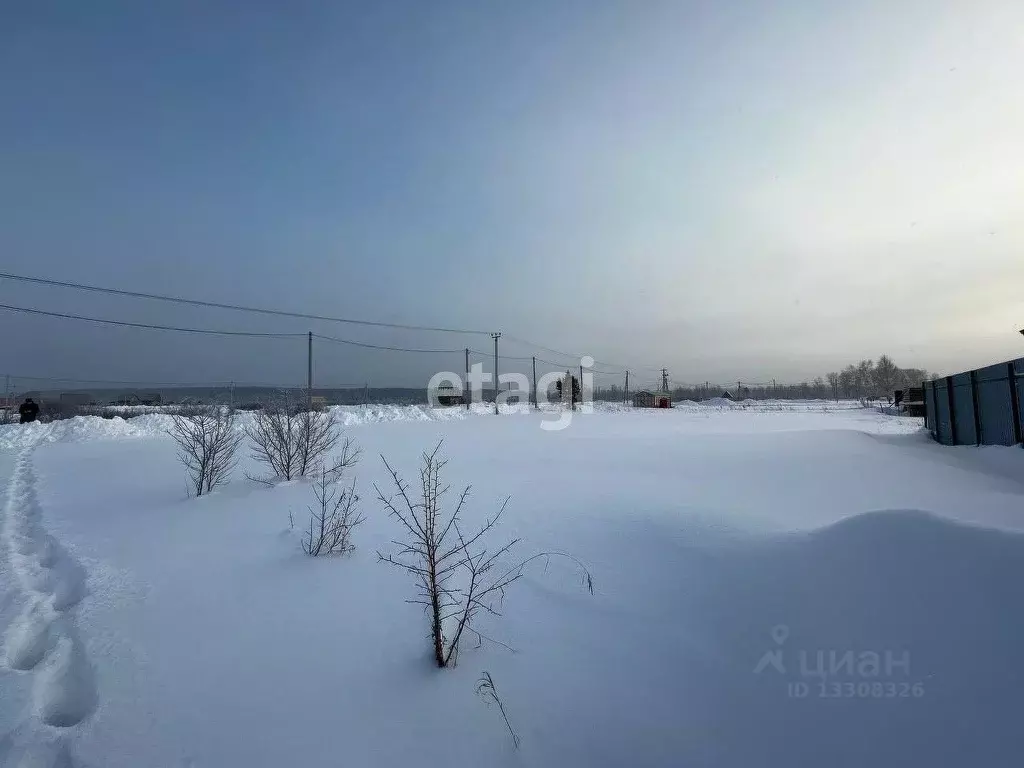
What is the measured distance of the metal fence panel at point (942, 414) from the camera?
1331cm

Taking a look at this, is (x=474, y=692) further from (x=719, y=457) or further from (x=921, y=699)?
(x=719, y=457)

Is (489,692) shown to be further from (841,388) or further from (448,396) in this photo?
(841,388)

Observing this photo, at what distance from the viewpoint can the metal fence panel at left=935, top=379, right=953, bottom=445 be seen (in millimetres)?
13312

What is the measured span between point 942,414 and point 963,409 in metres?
2.26

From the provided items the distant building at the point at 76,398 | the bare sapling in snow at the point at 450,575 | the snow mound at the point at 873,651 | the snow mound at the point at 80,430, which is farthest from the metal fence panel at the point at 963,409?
the distant building at the point at 76,398

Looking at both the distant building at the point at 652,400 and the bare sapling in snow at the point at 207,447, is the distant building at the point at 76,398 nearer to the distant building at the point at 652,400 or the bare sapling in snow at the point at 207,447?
the bare sapling in snow at the point at 207,447

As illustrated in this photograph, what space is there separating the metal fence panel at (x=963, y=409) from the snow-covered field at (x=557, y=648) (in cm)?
723

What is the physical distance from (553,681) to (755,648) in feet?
4.28

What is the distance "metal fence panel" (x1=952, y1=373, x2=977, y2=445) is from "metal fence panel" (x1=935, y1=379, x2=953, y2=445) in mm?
504

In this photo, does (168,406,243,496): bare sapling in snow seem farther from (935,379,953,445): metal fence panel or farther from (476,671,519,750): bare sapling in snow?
(935,379,953,445): metal fence panel

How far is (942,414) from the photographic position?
46.3 feet

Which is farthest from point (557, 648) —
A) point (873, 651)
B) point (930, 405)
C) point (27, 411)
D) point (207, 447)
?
point (27, 411)

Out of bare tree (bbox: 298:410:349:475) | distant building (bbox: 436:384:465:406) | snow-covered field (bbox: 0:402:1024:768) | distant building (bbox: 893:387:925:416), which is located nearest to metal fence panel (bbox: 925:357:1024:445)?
distant building (bbox: 893:387:925:416)

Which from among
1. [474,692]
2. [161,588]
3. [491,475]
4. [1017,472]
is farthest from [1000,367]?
[161,588]
